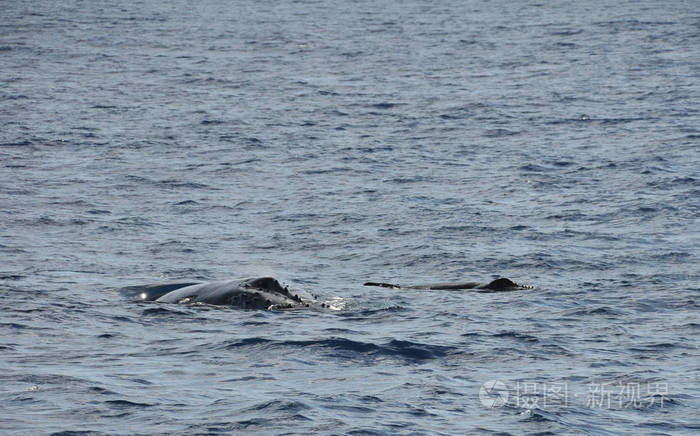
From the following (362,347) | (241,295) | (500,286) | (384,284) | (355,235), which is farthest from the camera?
(355,235)

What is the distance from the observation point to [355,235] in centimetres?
3425

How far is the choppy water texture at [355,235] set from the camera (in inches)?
744

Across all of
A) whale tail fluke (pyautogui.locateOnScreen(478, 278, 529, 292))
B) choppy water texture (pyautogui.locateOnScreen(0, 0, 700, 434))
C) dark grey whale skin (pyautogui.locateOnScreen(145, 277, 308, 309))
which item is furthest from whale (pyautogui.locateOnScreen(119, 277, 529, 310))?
whale tail fluke (pyautogui.locateOnScreen(478, 278, 529, 292))

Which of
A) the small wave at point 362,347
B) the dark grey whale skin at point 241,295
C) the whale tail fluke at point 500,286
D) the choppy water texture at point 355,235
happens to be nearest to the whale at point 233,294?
the dark grey whale skin at point 241,295

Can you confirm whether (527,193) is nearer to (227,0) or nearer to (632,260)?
(632,260)

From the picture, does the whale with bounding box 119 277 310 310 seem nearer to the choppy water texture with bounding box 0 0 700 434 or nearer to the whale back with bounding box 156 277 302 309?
the whale back with bounding box 156 277 302 309

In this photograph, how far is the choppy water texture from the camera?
62.0ft

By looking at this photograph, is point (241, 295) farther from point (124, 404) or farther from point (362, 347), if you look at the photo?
point (124, 404)

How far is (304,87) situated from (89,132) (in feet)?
59.0

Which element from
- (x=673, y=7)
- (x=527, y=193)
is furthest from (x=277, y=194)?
(x=673, y=7)

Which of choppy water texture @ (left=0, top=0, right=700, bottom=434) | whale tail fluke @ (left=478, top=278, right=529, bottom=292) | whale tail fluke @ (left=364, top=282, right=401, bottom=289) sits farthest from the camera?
whale tail fluke @ (left=364, top=282, right=401, bottom=289)

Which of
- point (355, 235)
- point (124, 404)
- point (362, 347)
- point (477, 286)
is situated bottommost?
point (355, 235)

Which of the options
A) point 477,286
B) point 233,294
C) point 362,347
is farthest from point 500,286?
point 362,347

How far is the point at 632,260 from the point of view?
1200 inches
